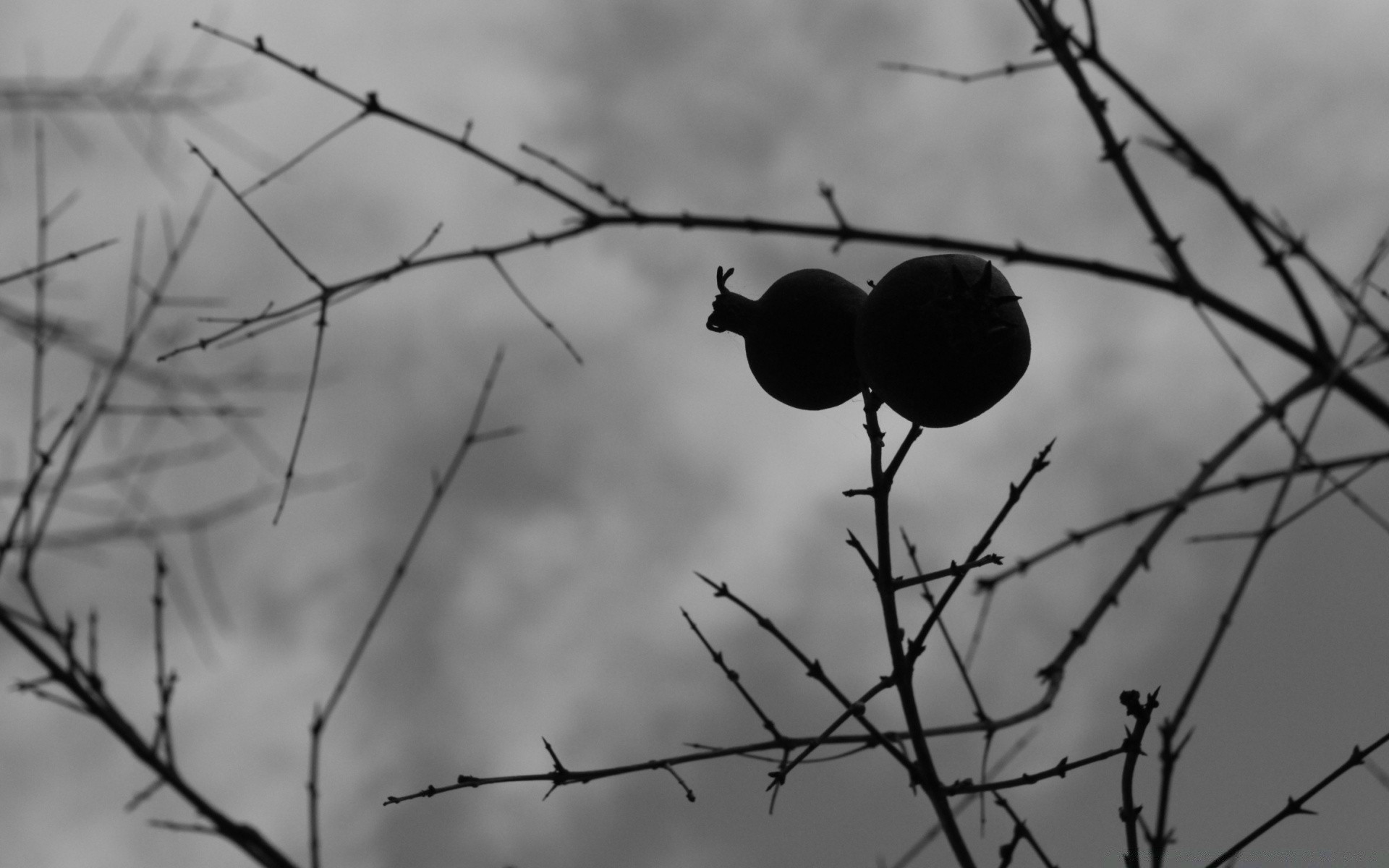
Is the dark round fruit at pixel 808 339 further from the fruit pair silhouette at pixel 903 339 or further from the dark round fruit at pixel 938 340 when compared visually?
the dark round fruit at pixel 938 340

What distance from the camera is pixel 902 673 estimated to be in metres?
2.23

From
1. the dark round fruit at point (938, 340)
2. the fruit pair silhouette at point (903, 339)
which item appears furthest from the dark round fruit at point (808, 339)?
the dark round fruit at point (938, 340)

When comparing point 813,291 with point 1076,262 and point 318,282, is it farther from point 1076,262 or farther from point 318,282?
point 318,282

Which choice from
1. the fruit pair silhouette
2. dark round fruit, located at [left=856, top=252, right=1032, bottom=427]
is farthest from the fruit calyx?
dark round fruit, located at [left=856, top=252, right=1032, bottom=427]

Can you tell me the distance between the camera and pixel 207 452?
4.54 metres

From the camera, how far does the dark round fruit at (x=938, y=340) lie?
2309mm

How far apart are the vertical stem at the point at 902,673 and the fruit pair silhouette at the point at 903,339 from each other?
18 centimetres

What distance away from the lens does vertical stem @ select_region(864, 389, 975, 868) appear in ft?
7.09

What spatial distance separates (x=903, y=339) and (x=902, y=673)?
2.19 feet

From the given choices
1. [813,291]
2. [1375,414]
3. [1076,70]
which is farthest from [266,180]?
[1375,414]

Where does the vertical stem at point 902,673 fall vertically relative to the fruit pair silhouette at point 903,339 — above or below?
below

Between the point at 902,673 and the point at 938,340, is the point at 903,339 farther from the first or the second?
the point at 902,673

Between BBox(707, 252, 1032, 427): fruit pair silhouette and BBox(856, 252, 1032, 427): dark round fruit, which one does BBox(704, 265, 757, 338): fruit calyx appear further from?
BBox(856, 252, 1032, 427): dark round fruit

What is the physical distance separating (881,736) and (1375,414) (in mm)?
1961
